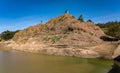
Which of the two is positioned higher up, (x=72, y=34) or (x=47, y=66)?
(x=72, y=34)

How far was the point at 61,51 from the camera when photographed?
108 ft

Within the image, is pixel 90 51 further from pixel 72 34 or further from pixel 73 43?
pixel 72 34

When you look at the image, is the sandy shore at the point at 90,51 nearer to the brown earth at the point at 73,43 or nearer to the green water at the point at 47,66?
the brown earth at the point at 73,43

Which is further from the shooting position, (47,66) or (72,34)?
(72,34)

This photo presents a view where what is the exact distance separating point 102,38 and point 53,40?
466 inches

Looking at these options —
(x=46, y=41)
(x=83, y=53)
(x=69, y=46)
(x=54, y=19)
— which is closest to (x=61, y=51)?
(x=69, y=46)

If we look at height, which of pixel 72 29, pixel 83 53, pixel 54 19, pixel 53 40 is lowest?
pixel 83 53

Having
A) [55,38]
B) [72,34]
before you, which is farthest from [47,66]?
[55,38]

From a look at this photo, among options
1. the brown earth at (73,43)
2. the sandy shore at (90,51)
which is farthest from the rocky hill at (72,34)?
the sandy shore at (90,51)

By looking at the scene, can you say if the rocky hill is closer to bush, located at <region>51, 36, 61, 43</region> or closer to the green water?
bush, located at <region>51, 36, 61, 43</region>

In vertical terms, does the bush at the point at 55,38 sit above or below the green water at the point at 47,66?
above

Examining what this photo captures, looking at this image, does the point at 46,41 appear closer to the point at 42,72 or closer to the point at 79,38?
the point at 79,38

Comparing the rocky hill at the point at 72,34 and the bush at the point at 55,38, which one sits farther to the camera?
the bush at the point at 55,38

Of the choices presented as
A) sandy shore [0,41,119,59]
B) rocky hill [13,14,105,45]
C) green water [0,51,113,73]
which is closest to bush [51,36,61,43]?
rocky hill [13,14,105,45]
